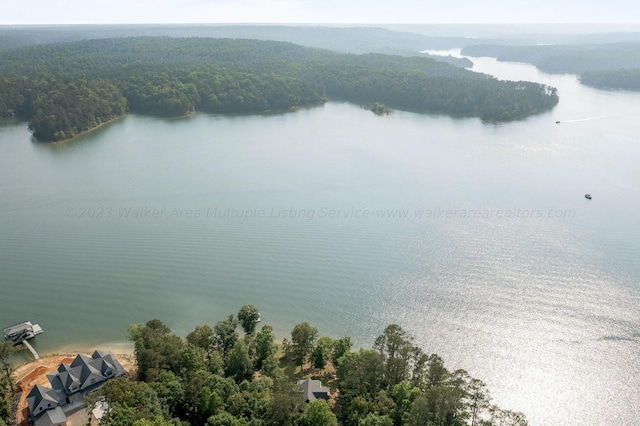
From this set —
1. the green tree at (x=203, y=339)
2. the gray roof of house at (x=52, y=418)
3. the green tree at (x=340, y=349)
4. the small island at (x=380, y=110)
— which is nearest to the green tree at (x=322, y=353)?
the green tree at (x=340, y=349)

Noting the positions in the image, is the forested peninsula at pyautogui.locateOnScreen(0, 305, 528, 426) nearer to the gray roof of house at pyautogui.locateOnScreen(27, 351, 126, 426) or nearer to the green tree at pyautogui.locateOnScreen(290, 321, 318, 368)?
the green tree at pyautogui.locateOnScreen(290, 321, 318, 368)

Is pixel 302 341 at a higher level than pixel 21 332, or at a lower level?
higher

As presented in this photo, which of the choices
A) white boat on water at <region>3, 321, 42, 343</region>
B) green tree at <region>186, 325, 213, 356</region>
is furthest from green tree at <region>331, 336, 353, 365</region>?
white boat on water at <region>3, 321, 42, 343</region>

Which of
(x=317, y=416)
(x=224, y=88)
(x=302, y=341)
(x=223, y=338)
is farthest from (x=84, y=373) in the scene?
(x=224, y=88)

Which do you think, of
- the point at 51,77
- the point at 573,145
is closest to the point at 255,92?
the point at 51,77

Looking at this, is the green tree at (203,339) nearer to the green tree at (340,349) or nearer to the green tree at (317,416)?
the green tree at (340,349)

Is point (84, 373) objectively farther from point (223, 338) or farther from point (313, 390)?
→ point (313, 390)
